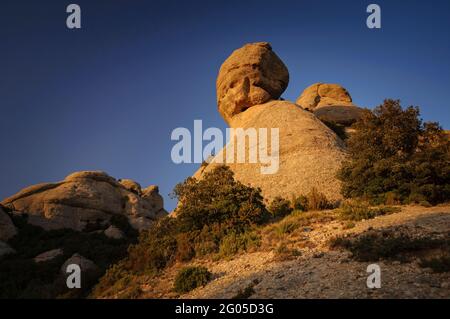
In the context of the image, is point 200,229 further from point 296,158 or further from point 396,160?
point 396,160

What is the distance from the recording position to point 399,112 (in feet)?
71.6

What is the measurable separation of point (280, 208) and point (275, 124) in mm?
12031

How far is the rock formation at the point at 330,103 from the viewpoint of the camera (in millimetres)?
37688

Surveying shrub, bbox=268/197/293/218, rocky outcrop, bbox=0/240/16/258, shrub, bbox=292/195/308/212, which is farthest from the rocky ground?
rocky outcrop, bbox=0/240/16/258

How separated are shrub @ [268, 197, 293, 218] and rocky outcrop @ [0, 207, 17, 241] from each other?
2097cm

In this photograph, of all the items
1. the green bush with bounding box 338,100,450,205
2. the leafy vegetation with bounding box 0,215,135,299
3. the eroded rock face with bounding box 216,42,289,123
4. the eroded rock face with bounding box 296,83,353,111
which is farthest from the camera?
the eroded rock face with bounding box 296,83,353,111

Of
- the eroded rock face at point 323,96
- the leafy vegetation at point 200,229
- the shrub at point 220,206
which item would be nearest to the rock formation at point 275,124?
the shrub at point 220,206

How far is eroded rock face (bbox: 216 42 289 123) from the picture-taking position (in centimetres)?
3450

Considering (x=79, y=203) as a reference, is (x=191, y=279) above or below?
below

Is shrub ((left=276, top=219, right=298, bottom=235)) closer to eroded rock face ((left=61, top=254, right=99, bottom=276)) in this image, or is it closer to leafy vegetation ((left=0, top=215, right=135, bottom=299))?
leafy vegetation ((left=0, top=215, right=135, bottom=299))

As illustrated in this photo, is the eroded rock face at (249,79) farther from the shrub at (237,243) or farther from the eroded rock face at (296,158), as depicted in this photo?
the shrub at (237,243)

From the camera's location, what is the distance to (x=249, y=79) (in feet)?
114

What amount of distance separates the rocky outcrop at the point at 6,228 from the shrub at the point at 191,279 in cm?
2168

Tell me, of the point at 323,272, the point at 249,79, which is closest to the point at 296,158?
the point at 249,79
